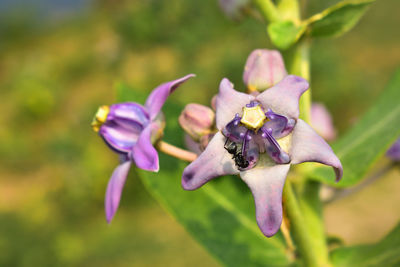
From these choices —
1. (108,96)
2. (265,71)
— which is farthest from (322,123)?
(108,96)

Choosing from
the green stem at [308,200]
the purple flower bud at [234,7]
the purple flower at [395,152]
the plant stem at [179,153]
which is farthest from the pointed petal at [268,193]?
the purple flower at [395,152]

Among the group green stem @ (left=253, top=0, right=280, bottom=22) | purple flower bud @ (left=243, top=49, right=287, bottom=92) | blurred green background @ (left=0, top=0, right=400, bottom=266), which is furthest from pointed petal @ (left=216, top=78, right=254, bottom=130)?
blurred green background @ (left=0, top=0, right=400, bottom=266)

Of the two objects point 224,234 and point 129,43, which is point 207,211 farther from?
point 129,43

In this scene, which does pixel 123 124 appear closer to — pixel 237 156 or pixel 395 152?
pixel 237 156

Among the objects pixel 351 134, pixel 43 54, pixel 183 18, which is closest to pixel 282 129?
pixel 351 134

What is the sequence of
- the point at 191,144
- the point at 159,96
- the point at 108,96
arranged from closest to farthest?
the point at 159,96, the point at 191,144, the point at 108,96

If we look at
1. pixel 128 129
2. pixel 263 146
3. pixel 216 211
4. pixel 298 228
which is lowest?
pixel 216 211
